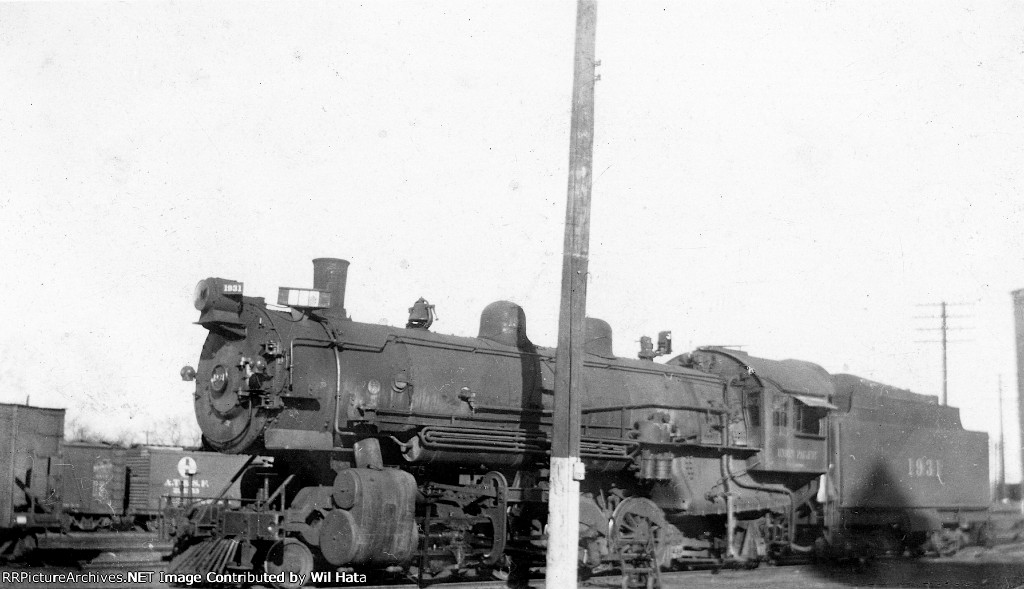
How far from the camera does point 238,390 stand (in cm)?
1224

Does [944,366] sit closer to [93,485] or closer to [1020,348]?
[1020,348]

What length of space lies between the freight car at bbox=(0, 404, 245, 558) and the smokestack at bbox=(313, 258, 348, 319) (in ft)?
9.28

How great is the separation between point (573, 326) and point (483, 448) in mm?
2981

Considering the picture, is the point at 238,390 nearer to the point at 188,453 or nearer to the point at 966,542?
the point at 188,453

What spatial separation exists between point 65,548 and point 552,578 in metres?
11.1

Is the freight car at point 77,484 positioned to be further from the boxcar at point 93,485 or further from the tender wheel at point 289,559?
the tender wheel at point 289,559

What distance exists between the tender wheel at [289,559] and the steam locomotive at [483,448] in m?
0.02

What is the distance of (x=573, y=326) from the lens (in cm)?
1088

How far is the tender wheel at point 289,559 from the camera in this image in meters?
11.7

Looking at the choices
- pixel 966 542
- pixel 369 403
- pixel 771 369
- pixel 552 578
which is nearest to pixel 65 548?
pixel 369 403

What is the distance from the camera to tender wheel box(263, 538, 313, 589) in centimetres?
1171

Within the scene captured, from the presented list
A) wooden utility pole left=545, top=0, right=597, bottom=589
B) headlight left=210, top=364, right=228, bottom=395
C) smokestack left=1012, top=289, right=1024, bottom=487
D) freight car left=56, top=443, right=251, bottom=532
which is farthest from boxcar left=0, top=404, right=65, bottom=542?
smokestack left=1012, top=289, right=1024, bottom=487

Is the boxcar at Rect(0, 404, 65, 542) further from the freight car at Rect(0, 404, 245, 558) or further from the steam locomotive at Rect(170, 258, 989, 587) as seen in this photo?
the steam locomotive at Rect(170, 258, 989, 587)

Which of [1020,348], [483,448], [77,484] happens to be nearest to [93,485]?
[77,484]
